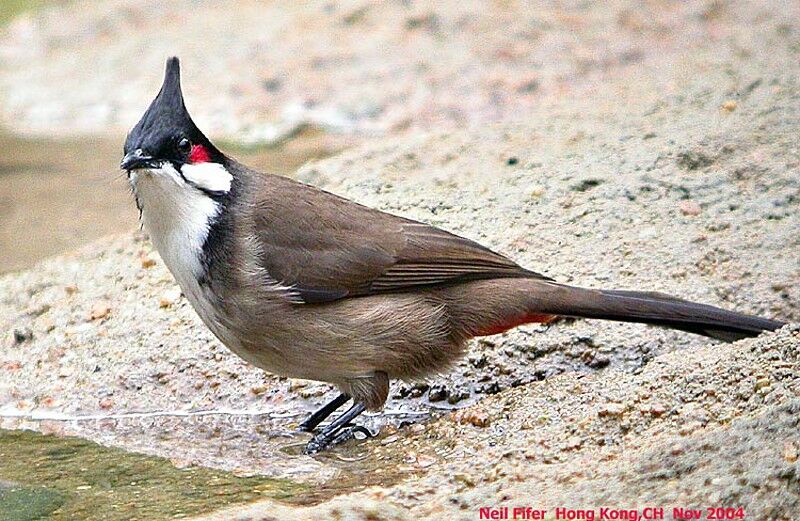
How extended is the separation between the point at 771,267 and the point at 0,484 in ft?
10.2

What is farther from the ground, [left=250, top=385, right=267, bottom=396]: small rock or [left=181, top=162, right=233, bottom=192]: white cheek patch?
[left=181, top=162, right=233, bottom=192]: white cheek patch

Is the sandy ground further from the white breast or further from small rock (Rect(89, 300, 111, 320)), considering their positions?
the white breast

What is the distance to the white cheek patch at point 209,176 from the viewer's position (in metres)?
4.58

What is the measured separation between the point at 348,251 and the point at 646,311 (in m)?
1.10

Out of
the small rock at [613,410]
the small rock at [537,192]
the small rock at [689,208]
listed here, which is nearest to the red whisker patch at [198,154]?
the small rock at [613,410]

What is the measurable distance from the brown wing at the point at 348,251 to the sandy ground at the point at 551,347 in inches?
18.9

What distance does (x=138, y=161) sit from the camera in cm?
445

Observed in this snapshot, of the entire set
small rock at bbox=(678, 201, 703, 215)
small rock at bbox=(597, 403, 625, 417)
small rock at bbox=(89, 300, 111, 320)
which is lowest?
small rock at bbox=(597, 403, 625, 417)

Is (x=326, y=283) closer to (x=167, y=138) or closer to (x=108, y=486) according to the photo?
(x=167, y=138)

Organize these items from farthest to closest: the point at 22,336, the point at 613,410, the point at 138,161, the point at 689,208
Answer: the point at 689,208 < the point at 22,336 < the point at 138,161 < the point at 613,410

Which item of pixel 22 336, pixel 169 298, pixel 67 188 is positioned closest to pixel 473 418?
pixel 169 298

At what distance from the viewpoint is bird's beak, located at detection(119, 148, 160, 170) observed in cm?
442

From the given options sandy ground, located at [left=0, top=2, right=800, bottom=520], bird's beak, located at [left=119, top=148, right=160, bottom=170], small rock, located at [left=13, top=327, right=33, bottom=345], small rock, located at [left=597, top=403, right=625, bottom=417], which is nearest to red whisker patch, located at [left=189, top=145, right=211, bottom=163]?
bird's beak, located at [left=119, top=148, right=160, bottom=170]

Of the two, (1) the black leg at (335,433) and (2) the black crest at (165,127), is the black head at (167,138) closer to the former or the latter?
(2) the black crest at (165,127)
